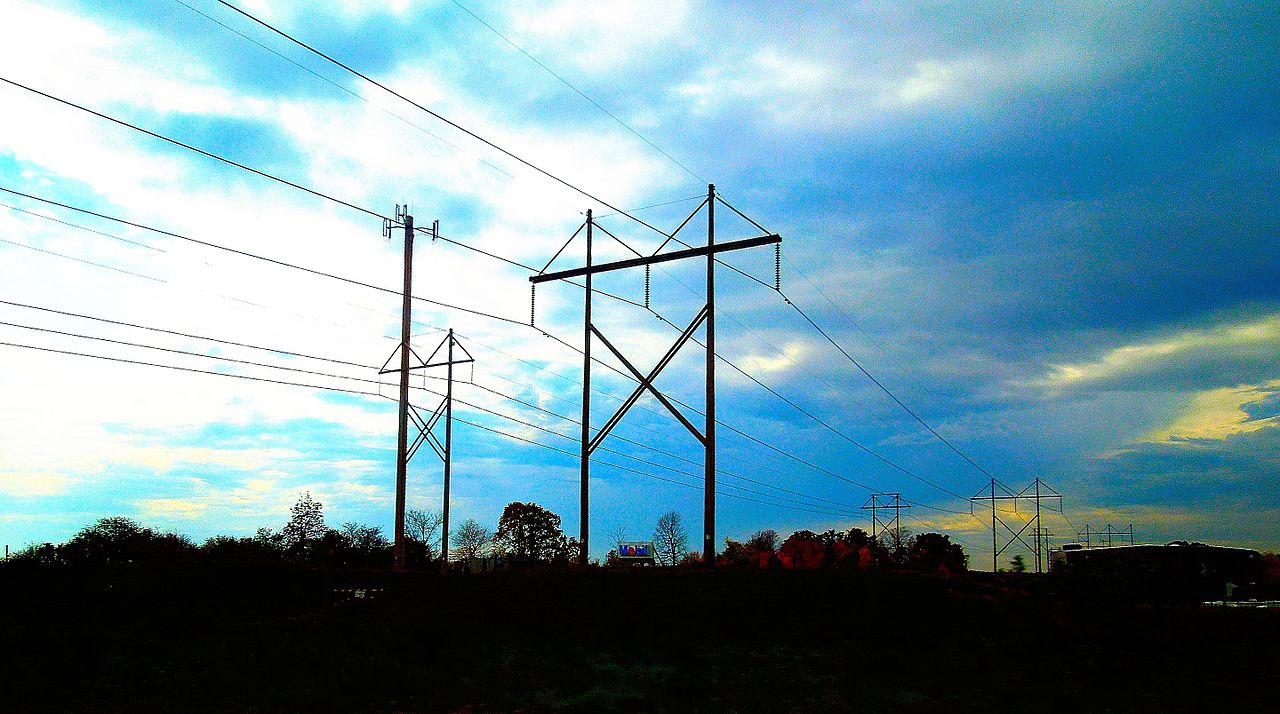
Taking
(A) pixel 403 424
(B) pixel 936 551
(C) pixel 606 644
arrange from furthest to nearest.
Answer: (B) pixel 936 551
(A) pixel 403 424
(C) pixel 606 644

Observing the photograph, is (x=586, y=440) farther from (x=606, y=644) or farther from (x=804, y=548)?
(x=804, y=548)

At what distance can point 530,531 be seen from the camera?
122 m

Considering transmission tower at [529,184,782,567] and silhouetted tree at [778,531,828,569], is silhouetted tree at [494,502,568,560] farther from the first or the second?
transmission tower at [529,184,782,567]

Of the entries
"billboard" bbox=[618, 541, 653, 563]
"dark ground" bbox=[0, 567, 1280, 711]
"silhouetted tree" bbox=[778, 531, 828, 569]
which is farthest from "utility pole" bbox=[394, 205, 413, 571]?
"silhouetted tree" bbox=[778, 531, 828, 569]

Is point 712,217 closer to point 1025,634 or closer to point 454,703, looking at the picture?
point 1025,634

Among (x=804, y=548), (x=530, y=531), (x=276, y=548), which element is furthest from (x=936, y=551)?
(x=276, y=548)

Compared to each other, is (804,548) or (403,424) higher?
(403,424)

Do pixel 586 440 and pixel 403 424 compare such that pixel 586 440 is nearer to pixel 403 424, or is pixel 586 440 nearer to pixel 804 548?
pixel 403 424

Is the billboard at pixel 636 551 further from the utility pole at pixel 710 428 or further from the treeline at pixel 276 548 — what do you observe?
the utility pole at pixel 710 428

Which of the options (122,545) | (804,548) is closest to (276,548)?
(122,545)

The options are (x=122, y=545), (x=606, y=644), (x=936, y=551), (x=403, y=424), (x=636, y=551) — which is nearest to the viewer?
(x=606, y=644)

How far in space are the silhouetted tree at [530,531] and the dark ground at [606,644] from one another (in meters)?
80.8

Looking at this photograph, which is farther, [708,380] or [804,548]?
[804,548]

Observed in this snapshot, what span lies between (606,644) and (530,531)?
90.5 meters
